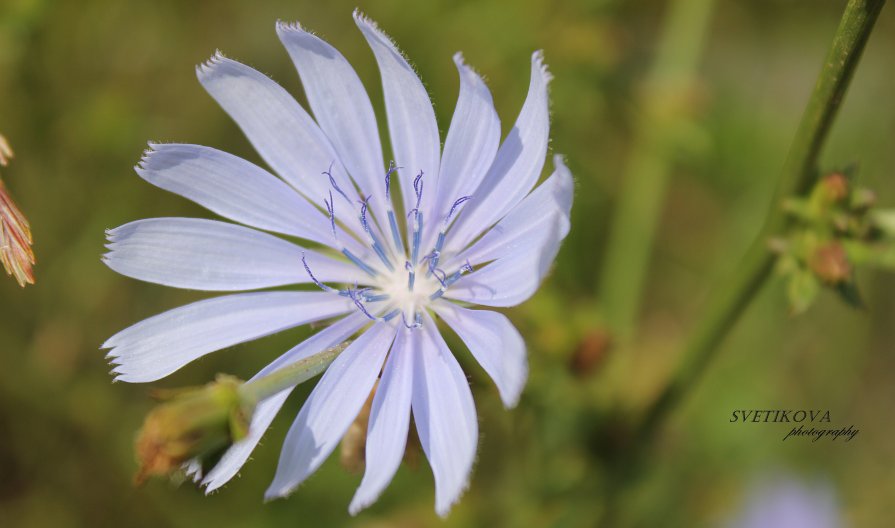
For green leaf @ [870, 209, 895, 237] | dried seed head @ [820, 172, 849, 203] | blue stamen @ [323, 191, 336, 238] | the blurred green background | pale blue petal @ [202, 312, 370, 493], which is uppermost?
dried seed head @ [820, 172, 849, 203]

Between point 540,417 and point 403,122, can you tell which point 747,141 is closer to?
point 540,417

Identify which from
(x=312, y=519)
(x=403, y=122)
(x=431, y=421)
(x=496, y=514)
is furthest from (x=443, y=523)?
(x=403, y=122)

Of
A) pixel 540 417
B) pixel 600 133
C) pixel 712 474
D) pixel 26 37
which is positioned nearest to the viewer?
pixel 540 417

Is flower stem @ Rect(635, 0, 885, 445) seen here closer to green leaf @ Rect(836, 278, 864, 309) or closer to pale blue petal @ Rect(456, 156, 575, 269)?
green leaf @ Rect(836, 278, 864, 309)

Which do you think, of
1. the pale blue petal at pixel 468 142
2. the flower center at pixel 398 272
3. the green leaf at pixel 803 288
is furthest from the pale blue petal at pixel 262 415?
the green leaf at pixel 803 288

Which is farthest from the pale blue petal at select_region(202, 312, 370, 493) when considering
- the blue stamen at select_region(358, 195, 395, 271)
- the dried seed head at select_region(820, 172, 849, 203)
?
the dried seed head at select_region(820, 172, 849, 203)

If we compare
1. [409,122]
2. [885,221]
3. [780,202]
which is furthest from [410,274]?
[885,221]
